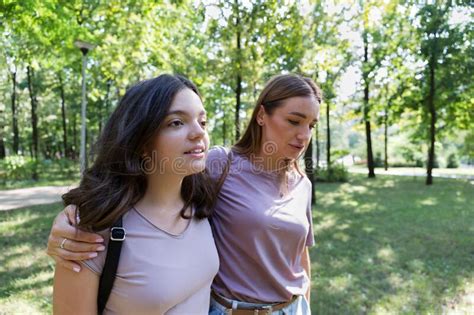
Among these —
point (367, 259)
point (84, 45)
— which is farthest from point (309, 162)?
point (84, 45)

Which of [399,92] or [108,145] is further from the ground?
[399,92]

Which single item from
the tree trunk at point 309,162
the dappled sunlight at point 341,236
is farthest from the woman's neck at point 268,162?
the dappled sunlight at point 341,236

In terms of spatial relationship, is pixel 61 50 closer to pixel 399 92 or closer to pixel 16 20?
pixel 16 20

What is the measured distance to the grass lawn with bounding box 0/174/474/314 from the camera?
4.45 m

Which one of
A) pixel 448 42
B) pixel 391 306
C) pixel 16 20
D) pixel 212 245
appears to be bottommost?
pixel 391 306

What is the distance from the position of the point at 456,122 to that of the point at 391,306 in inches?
718

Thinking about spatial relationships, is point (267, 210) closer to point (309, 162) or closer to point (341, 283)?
point (341, 283)

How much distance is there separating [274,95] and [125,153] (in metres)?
0.92

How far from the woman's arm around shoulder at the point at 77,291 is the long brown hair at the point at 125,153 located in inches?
6.8

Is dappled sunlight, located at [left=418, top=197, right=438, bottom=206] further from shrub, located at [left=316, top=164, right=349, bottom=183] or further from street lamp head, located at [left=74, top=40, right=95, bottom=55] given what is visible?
street lamp head, located at [left=74, top=40, right=95, bottom=55]

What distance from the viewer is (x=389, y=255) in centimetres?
639

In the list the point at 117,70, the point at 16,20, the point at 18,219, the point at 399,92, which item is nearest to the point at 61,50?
the point at 117,70

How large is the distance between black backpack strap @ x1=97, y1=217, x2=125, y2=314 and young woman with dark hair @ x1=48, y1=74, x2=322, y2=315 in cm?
61

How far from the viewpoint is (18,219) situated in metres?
8.51
